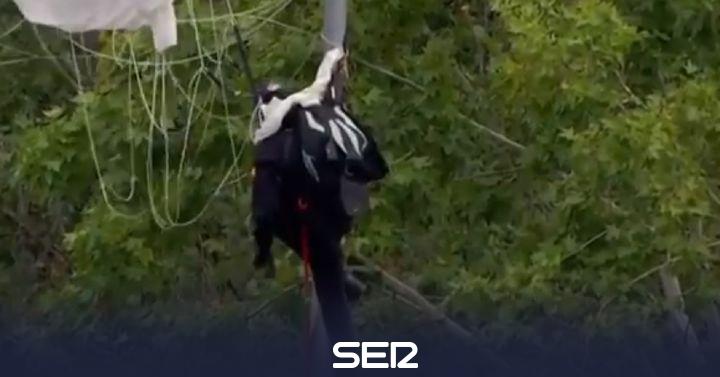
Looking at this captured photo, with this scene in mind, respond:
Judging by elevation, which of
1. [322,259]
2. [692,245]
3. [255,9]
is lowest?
[692,245]

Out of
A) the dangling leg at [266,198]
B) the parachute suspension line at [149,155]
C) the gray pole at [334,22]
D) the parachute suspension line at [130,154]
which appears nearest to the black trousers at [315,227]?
the dangling leg at [266,198]

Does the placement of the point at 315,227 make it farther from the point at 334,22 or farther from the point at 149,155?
the point at 149,155

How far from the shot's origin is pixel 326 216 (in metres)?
3.71

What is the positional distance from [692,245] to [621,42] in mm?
535

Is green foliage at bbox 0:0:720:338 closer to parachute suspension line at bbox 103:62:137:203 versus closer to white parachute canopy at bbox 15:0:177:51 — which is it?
parachute suspension line at bbox 103:62:137:203

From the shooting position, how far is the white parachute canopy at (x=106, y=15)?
381cm

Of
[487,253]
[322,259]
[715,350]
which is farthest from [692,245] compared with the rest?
[322,259]

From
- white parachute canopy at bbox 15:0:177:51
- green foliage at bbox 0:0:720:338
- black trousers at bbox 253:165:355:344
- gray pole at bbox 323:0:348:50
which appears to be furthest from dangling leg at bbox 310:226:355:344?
green foliage at bbox 0:0:720:338

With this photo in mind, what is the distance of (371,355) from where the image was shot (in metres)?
4.04

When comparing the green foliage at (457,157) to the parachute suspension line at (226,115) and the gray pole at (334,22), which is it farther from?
the gray pole at (334,22)

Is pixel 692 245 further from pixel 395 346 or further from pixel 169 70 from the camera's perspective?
pixel 169 70

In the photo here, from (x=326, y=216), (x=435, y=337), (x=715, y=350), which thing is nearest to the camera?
(x=326, y=216)

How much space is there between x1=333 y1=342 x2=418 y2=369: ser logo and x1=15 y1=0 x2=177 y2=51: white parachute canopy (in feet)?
2.48

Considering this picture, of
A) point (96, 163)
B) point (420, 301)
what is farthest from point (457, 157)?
point (96, 163)
